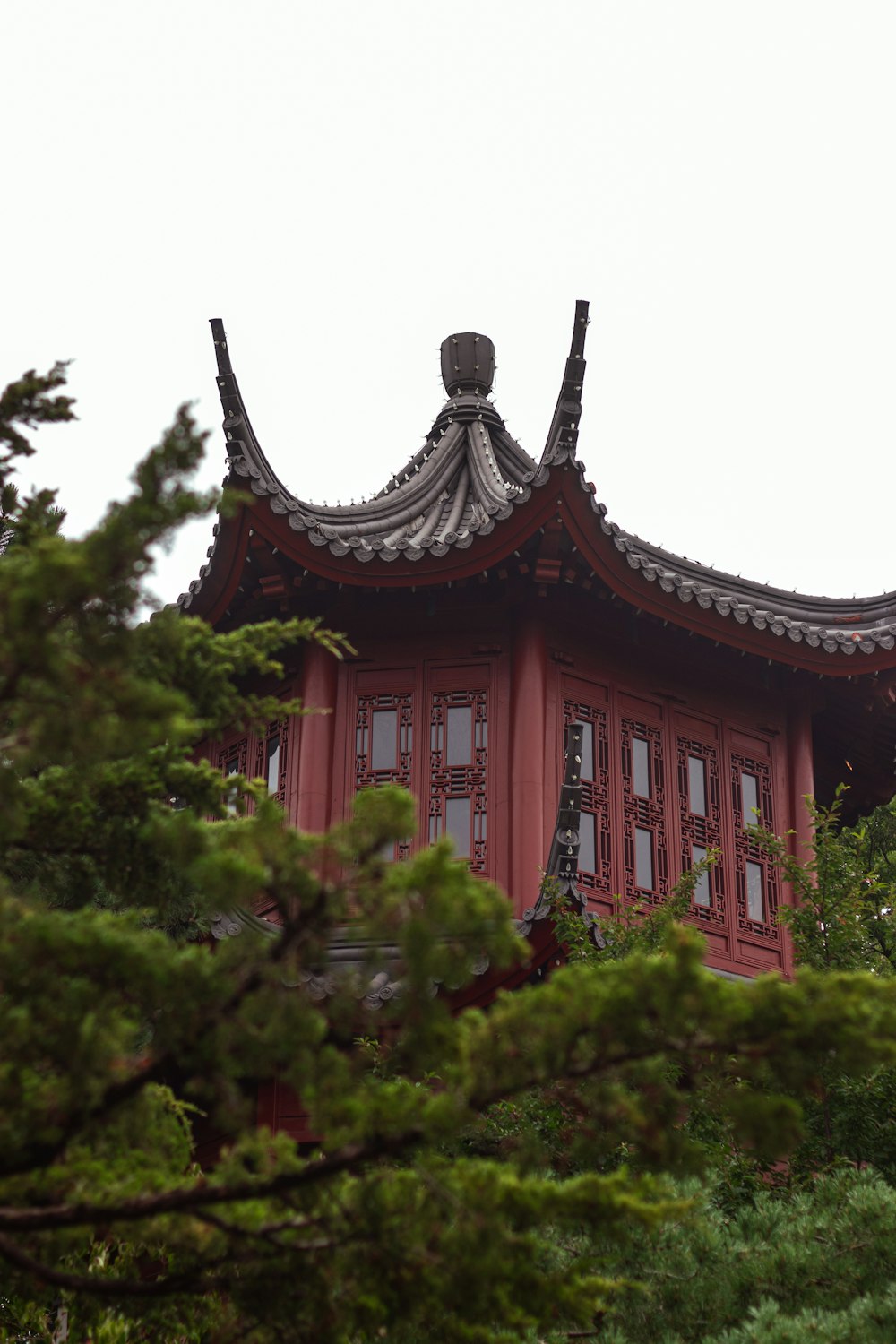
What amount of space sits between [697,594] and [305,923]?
667 cm

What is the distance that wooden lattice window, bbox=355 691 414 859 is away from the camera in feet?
32.5

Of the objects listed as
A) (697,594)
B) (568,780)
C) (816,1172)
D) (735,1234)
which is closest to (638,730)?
(697,594)

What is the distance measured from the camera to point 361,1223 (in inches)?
155

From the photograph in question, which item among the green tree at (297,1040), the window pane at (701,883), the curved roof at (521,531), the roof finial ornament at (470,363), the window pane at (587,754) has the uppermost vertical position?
the roof finial ornament at (470,363)

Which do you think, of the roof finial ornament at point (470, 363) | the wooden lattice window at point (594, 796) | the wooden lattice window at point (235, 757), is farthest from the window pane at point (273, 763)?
the roof finial ornament at point (470, 363)

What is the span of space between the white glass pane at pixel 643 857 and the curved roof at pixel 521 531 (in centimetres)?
133

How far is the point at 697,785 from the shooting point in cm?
1042

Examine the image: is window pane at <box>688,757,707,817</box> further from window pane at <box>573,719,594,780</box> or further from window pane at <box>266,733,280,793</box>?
window pane at <box>266,733,280,793</box>

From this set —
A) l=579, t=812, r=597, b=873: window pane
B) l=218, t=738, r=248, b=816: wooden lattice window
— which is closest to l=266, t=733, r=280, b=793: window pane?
l=218, t=738, r=248, b=816: wooden lattice window

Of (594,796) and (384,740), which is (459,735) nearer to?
(384,740)

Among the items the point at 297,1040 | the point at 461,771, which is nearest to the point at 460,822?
the point at 461,771

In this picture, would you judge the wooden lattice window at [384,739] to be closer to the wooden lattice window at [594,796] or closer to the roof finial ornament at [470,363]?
the wooden lattice window at [594,796]

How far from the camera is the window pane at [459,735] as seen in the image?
990 centimetres

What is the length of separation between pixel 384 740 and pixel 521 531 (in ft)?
5.06
